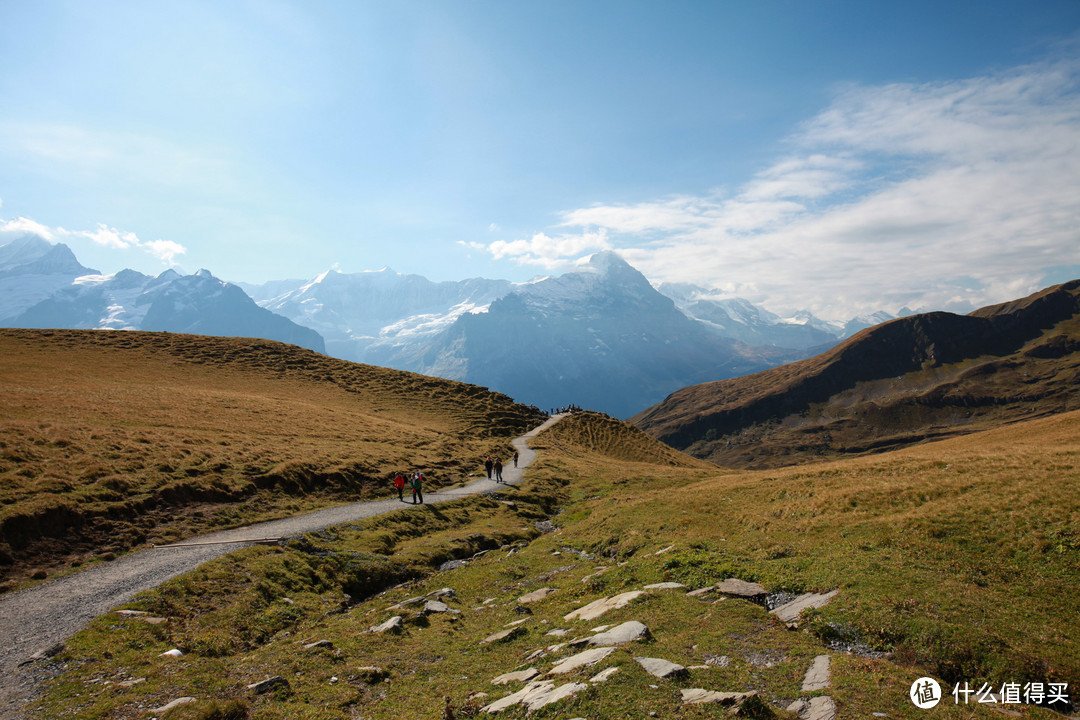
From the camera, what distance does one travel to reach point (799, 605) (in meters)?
13.8

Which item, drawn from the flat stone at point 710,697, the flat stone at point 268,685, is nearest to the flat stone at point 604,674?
the flat stone at point 710,697

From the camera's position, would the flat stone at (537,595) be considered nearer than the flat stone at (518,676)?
No

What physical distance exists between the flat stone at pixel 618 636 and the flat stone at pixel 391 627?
6.98 m

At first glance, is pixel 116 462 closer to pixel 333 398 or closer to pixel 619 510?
pixel 619 510

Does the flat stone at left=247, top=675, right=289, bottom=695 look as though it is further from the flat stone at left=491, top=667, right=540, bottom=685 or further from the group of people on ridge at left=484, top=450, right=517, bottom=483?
the group of people on ridge at left=484, top=450, right=517, bottom=483

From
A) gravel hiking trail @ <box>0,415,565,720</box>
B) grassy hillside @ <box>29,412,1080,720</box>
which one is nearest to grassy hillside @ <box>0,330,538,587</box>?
gravel hiking trail @ <box>0,415,565,720</box>

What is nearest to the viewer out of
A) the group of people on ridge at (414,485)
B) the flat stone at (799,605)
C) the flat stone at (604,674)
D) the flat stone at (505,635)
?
the flat stone at (604,674)

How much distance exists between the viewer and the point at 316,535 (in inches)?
1045

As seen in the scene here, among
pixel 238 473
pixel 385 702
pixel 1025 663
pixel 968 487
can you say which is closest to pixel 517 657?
pixel 385 702

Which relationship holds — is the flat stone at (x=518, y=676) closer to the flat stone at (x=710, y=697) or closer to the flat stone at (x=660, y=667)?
the flat stone at (x=660, y=667)

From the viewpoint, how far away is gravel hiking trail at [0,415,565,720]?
500 inches

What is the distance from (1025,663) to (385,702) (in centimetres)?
1414

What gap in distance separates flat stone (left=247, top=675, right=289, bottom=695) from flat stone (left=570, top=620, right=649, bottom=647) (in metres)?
7.60

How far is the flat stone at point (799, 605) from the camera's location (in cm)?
1321
